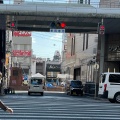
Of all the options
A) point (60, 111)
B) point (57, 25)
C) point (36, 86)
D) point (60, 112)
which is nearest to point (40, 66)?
point (36, 86)

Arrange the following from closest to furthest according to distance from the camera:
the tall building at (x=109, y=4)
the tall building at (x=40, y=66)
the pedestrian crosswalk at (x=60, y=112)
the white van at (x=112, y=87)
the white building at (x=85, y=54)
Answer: the pedestrian crosswalk at (x=60, y=112) → the white van at (x=112, y=87) → the tall building at (x=109, y=4) → the white building at (x=85, y=54) → the tall building at (x=40, y=66)

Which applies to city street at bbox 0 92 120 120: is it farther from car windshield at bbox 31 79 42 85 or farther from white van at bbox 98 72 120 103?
car windshield at bbox 31 79 42 85

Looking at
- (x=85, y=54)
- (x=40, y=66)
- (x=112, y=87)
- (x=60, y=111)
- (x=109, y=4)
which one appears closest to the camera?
(x=60, y=111)

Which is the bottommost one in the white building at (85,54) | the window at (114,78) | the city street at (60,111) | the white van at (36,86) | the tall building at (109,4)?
the city street at (60,111)

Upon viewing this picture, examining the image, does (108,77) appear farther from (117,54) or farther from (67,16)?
(117,54)

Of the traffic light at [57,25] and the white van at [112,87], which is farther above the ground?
the traffic light at [57,25]

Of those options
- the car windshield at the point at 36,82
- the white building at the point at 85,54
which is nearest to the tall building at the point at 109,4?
the white building at the point at 85,54

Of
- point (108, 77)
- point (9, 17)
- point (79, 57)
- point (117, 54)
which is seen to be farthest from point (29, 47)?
point (108, 77)

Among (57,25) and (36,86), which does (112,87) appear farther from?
(36,86)

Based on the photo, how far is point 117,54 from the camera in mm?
38781

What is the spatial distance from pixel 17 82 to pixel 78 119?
4237 centimetres

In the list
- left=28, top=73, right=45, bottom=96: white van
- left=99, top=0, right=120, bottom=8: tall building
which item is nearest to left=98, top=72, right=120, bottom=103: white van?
left=99, top=0, right=120, bottom=8: tall building

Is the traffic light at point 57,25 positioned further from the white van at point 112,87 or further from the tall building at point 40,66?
the tall building at point 40,66

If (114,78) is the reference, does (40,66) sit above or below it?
above
